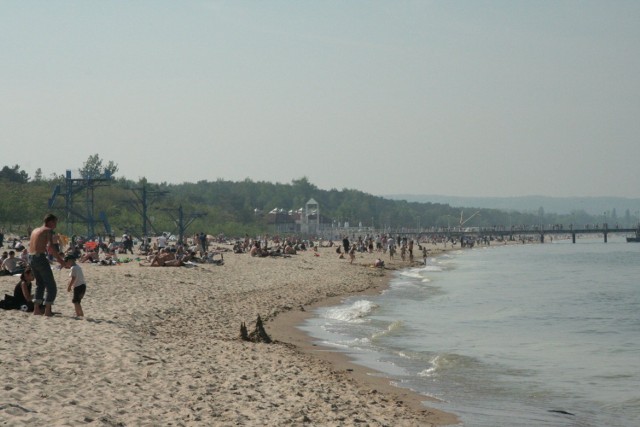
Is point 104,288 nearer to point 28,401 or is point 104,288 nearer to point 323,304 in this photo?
point 323,304

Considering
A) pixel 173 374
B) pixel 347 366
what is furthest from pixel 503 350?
pixel 173 374

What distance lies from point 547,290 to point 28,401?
3254 centimetres

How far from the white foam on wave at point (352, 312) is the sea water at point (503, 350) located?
1.6 inches

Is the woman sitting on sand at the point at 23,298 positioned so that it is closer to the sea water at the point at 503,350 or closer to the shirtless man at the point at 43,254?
the shirtless man at the point at 43,254

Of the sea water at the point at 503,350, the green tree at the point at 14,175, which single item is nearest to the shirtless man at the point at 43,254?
the sea water at the point at 503,350

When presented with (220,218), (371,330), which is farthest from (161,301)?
(220,218)

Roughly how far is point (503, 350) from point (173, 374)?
8.86 metres

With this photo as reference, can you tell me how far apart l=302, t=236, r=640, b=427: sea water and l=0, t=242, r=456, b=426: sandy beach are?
3.05 ft

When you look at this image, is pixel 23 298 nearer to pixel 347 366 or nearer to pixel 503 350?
pixel 347 366

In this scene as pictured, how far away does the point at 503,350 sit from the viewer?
1675 cm

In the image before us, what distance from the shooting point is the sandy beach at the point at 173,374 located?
25.5 ft

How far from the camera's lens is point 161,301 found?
63.0ft

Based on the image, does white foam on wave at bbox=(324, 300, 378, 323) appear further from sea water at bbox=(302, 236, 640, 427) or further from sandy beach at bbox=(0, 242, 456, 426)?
sandy beach at bbox=(0, 242, 456, 426)

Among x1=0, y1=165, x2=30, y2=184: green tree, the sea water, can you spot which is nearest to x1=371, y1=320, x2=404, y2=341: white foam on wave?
the sea water
